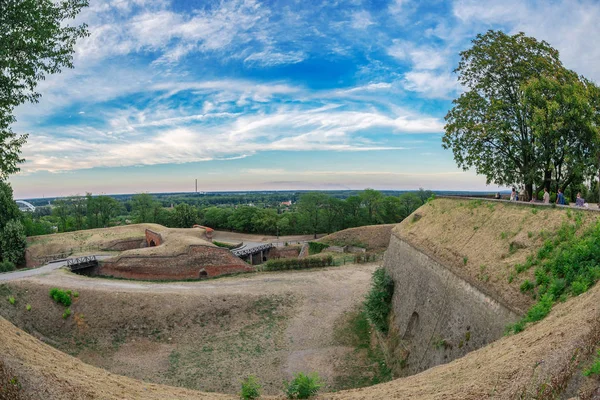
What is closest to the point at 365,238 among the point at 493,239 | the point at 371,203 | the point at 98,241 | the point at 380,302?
the point at 371,203

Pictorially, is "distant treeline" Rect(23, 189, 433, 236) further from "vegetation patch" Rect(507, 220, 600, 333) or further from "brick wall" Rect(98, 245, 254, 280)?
"vegetation patch" Rect(507, 220, 600, 333)

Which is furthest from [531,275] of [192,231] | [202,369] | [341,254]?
[192,231]

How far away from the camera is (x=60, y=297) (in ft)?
66.0

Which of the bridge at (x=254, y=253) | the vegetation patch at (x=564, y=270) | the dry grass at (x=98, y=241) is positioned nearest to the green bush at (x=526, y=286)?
the vegetation patch at (x=564, y=270)

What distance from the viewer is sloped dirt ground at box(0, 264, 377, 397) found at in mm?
16234

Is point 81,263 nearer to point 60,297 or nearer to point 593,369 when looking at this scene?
point 60,297

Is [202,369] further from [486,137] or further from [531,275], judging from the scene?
[486,137]

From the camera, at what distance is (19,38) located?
27.7 feet

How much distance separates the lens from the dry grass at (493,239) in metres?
10.2

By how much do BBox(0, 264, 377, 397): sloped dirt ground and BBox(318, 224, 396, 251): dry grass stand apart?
18.8 metres

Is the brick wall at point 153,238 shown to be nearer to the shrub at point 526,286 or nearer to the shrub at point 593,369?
the shrub at point 526,286

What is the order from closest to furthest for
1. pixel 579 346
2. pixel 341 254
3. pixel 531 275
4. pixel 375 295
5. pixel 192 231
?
1. pixel 579 346
2. pixel 531 275
3. pixel 375 295
4. pixel 341 254
5. pixel 192 231

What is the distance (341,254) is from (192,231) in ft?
62.6

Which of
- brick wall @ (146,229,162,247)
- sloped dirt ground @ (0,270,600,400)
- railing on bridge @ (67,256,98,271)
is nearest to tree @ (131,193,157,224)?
brick wall @ (146,229,162,247)
